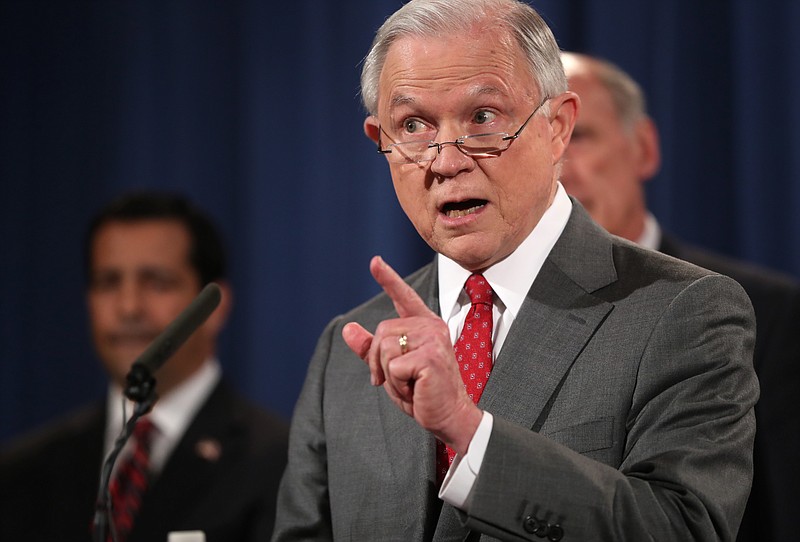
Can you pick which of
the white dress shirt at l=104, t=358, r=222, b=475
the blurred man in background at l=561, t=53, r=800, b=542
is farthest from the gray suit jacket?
the white dress shirt at l=104, t=358, r=222, b=475

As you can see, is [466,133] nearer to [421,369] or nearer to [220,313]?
[421,369]

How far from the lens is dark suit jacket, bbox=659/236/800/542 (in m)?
2.84

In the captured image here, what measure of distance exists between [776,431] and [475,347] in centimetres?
132

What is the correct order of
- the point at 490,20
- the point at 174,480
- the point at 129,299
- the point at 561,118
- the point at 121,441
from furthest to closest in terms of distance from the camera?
the point at 129,299
the point at 174,480
the point at 561,118
the point at 490,20
the point at 121,441

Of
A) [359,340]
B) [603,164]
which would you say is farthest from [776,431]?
[359,340]

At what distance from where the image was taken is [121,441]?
1.71 m

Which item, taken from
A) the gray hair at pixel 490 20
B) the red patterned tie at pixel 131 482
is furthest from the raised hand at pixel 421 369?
the red patterned tie at pixel 131 482

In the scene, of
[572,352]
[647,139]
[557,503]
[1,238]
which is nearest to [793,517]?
[647,139]

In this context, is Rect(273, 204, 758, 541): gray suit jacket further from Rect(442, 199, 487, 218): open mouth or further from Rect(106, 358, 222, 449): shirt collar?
Rect(106, 358, 222, 449): shirt collar

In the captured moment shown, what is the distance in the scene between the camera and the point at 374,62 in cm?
192

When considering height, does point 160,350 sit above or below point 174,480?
above

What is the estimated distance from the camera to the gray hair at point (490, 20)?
5.92 feet

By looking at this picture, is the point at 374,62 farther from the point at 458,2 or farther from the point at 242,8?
the point at 242,8

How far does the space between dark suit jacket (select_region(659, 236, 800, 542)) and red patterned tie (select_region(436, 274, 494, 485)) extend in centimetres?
122
